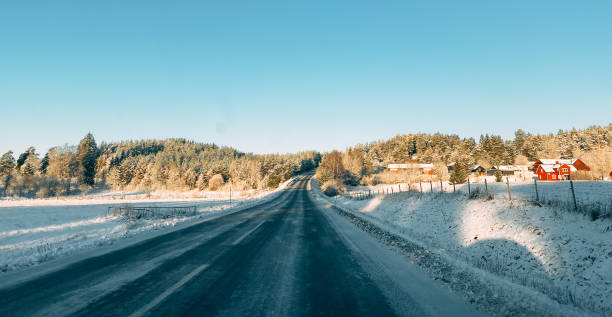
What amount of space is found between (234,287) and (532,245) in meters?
8.88

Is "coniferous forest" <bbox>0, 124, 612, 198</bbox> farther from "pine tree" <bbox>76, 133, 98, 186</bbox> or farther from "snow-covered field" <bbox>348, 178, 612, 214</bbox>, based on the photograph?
"snow-covered field" <bbox>348, 178, 612, 214</bbox>

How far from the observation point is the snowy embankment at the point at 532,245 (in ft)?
18.1

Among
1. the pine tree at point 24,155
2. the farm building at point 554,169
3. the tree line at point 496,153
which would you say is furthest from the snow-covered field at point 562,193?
the pine tree at point 24,155

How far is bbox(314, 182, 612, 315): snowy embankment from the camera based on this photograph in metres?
5.53

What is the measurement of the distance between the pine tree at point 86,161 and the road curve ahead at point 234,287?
97.3 m

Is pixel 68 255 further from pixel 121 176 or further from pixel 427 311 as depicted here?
pixel 121 176

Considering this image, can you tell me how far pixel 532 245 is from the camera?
7961 mm

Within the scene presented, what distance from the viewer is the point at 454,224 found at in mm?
12273

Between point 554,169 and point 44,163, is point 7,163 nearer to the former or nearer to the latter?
point 44,163

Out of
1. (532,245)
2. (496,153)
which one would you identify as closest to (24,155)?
(532,245)

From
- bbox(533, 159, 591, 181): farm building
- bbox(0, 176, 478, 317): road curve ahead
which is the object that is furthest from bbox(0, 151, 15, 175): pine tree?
bbox(533, 159, 591, 181): farm building

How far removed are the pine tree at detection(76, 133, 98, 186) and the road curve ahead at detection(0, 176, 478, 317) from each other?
9735 cm

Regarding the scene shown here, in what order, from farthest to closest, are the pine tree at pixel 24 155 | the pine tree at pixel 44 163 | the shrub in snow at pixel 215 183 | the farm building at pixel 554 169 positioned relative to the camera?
the pine tree at pixel 24 155, the pine tree at pixel 44 163, the shrub in snow at pixel 215 183, the farm building at pixel 554 169

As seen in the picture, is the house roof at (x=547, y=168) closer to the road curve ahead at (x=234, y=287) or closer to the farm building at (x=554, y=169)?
the farm building at (x=554, y=169)
